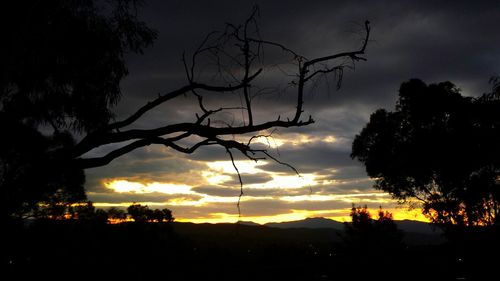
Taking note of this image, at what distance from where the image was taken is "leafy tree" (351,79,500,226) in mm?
20016

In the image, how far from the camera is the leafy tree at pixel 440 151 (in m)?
20.0

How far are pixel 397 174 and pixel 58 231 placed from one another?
709 inches

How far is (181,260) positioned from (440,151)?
14.3 meters

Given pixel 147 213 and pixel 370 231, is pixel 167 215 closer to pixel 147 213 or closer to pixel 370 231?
pixel 147 213

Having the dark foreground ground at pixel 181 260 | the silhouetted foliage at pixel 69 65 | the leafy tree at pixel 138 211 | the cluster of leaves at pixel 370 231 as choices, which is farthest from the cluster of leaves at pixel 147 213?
the silhouetted foliage at pixel 69 65

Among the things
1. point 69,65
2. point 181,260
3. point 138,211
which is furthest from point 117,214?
point 69,65

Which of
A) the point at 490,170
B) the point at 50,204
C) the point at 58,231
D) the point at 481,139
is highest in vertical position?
the point at 481,139

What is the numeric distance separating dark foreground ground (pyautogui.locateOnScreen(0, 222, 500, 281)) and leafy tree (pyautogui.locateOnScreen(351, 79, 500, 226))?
193 centimetres

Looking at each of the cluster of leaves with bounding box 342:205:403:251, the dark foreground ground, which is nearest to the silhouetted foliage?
the dark foreground ground

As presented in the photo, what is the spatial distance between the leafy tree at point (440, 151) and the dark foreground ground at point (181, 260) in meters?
1.93

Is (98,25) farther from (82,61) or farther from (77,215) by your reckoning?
(77,215)

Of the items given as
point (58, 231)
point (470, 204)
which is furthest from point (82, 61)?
point (470, 204)

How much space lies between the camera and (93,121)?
8.64 meters

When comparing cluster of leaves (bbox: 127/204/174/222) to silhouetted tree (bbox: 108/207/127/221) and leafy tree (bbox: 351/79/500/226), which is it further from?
leafy tree (bbox: 351/79/500/226)
